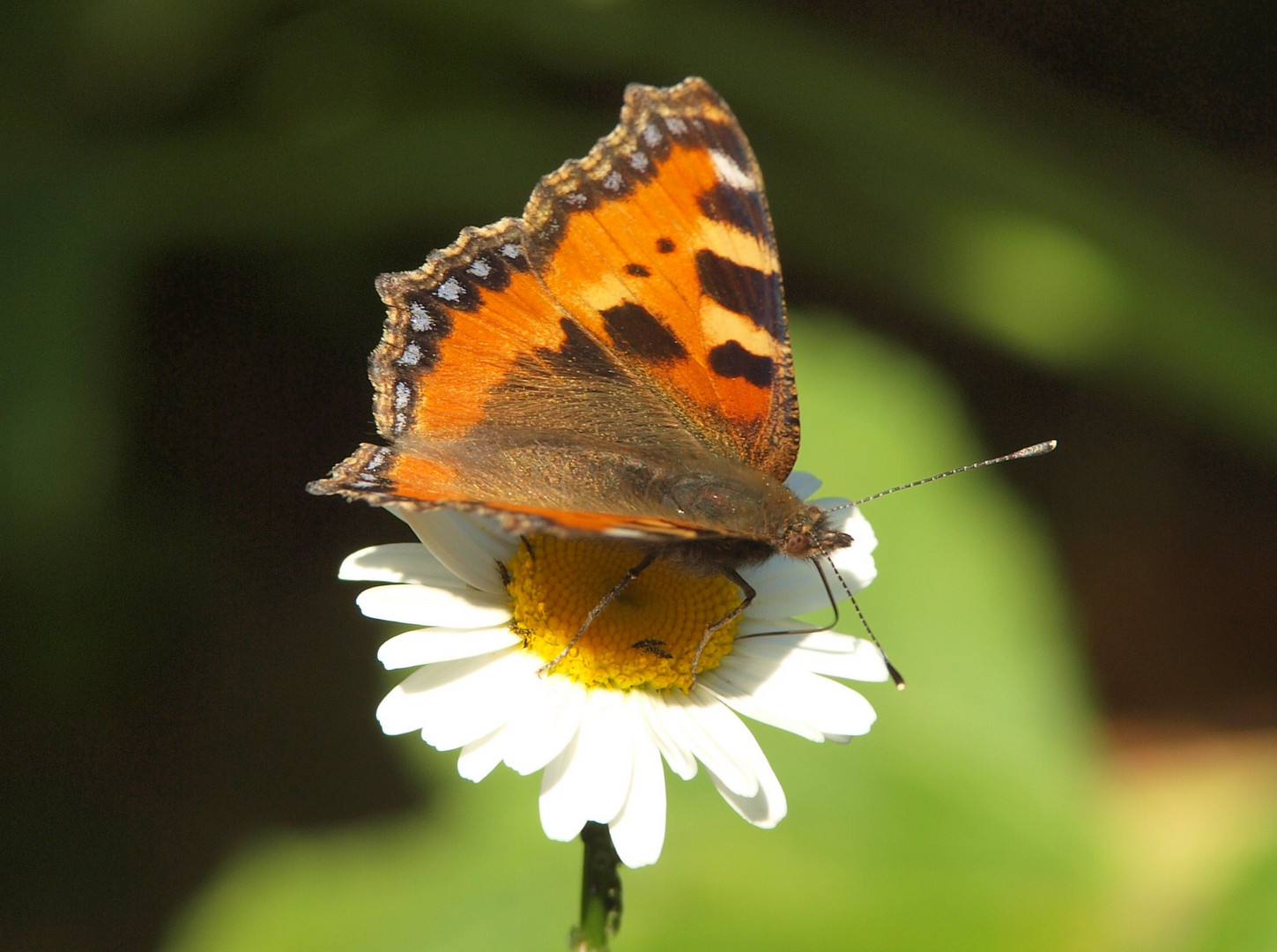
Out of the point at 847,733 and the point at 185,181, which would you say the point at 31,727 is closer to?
the point at 185,181

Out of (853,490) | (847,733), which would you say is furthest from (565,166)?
(853,490)

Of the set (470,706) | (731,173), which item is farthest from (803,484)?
(470,706)

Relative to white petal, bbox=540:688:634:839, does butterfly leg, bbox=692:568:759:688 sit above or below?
above

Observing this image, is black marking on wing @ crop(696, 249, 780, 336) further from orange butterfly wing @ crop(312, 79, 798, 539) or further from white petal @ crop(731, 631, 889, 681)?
white petal @ crop(731, 631, 889, 681)

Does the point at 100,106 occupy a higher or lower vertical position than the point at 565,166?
higher

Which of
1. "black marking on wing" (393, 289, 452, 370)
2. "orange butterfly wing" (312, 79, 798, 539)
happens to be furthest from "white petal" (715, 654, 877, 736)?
"black marking on wing" (393, 289, 452, 370)

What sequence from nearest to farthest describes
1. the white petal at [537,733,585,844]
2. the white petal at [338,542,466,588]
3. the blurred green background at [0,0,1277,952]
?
the white petal at [537,733,585,844]
the white petal at [338,542,466,588]
the blurred green background at [0,0,1277,952]

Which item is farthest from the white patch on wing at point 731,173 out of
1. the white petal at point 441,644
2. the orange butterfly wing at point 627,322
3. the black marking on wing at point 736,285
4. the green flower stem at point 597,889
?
the green flower stem at point 597,889
